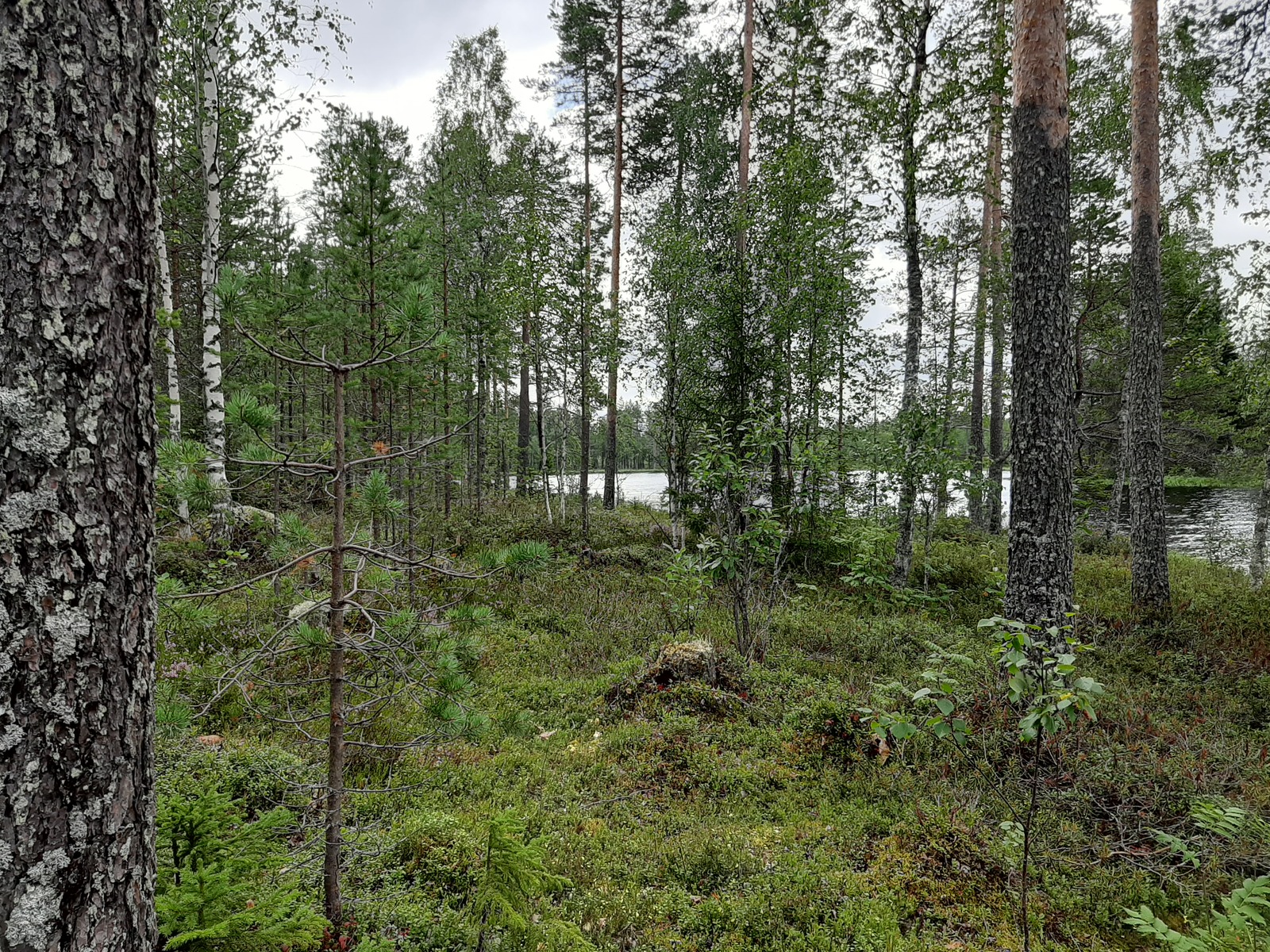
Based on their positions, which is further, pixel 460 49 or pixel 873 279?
pixel 460 49

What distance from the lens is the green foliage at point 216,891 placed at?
1699 millimetres

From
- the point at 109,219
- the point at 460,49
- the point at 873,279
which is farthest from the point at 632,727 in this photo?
the point at 460,49

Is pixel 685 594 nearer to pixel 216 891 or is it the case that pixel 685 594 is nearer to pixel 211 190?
pixel 216 891

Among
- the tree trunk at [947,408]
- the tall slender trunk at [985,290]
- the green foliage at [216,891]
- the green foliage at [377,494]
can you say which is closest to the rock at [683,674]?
the green foliage at [216,891]

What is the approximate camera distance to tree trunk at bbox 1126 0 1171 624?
713 cm

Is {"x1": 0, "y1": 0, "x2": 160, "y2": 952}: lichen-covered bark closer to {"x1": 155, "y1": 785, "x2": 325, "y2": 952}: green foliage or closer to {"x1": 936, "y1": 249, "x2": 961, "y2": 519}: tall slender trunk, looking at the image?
{"x1": 155, "y1": 785, "x2": 325, "y2": 952}: green foliage

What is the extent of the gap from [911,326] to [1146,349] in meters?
3.08

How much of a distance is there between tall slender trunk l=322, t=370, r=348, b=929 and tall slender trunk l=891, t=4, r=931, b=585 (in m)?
8.23

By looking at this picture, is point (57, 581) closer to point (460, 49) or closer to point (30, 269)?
point (30, 269)

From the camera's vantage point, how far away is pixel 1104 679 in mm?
5789

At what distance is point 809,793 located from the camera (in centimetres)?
408

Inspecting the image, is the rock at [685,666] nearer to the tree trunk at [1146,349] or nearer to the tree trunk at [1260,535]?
the tree trunk at [1146,349]

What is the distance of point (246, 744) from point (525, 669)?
2.95m

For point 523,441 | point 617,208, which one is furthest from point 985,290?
point 523,441
